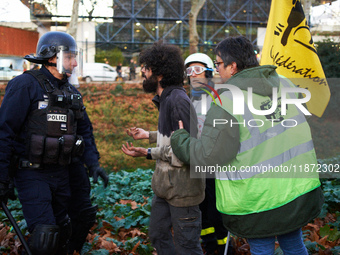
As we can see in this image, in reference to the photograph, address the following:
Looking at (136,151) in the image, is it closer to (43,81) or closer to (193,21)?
(43,81)

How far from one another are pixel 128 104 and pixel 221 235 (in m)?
13.3

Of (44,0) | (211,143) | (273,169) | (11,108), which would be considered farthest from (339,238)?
(44,0)

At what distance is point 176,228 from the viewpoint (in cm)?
334

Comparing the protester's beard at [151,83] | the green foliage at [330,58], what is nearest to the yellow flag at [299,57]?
the protester's beard at [151,83]

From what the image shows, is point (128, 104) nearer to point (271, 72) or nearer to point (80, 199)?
point (80, 199)

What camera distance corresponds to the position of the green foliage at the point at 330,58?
16.1 meters

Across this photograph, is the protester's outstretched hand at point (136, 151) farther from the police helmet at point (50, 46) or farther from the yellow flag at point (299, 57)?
the yellow flag at point (299, 57)

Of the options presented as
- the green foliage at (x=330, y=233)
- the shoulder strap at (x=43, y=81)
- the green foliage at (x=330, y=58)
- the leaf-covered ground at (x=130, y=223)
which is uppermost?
the green foliage at (x=330, y=58)

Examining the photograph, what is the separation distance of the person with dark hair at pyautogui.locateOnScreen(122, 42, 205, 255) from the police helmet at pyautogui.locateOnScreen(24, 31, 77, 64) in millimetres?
867

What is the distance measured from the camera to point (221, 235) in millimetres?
4324

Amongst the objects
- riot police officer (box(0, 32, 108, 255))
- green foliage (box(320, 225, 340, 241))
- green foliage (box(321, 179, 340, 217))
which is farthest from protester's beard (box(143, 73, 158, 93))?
green foliage (box(321, 179, 340, 217))

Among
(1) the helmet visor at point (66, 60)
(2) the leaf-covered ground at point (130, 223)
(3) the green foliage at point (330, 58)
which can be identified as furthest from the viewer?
(3) the green foliage at point (330, 58)

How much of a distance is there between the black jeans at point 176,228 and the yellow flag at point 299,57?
244cm

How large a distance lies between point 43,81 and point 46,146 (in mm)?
623
